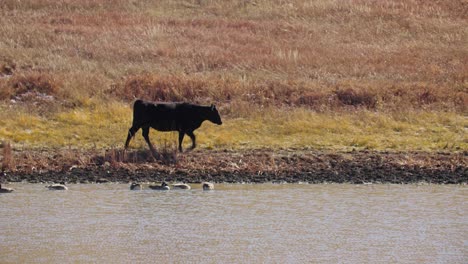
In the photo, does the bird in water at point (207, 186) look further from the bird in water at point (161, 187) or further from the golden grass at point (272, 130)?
the golden grass at point (272, 130)

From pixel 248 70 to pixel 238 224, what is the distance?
52.0ft

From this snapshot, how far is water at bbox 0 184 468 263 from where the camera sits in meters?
14.4

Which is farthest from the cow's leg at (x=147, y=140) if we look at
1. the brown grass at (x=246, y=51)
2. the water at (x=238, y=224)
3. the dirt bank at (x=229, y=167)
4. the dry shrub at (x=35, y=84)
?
the dry shrub at (x=35, y=84)

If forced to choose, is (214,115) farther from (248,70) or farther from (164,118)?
(248,70)

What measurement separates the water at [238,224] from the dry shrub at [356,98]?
26.4 ft

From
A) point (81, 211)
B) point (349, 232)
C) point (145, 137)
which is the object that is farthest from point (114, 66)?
point (349, 232)

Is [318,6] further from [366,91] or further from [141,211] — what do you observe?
[141,211]

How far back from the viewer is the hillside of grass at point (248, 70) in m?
25.0

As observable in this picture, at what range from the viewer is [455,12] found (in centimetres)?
4459

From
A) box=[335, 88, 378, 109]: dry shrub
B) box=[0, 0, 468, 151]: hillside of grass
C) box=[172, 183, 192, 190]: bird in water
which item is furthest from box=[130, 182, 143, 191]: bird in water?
box=[335, 88, 378, 109]: dry shrub

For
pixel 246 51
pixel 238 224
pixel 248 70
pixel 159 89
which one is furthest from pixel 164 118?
pixel 246 51

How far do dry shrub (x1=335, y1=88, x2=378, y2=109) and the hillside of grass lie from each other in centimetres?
3

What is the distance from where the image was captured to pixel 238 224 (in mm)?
16609

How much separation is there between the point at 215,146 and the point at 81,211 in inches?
255
